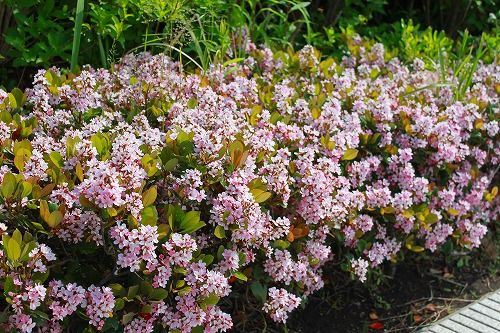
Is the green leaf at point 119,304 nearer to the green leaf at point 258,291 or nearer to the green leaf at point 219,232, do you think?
the green leaf at point 219,232

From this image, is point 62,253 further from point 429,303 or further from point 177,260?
point 429,303

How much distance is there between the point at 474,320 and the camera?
128 inches

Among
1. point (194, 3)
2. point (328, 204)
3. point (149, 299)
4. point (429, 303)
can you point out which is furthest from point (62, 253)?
point (429, 303)

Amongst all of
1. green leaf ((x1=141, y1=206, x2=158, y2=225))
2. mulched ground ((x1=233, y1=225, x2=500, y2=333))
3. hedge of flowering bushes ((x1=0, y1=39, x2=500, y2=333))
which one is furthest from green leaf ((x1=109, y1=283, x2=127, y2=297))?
mulched ground ((x1=233, y1=225, x2=500, y2=333))

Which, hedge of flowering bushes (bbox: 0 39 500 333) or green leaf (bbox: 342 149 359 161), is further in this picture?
green leaf (bbox: 342 149 359 161)

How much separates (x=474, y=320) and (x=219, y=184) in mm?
1344

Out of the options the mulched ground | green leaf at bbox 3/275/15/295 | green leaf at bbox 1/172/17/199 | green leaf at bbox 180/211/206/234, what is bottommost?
the mulched ground

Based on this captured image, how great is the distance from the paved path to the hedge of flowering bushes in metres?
0.32

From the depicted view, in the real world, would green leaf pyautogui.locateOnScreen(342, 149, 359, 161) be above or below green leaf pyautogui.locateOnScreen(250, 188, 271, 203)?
A: below

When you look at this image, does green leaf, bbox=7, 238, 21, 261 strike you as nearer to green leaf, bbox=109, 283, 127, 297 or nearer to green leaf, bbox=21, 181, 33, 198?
green leaf, bbox=21, 181, 33, 198

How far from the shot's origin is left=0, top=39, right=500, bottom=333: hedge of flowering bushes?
2.28 metres

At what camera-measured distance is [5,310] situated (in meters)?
2.11

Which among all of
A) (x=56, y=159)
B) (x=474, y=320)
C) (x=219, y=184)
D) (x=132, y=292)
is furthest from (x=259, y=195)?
(x=474, y=320)

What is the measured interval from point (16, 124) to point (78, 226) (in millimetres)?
618
